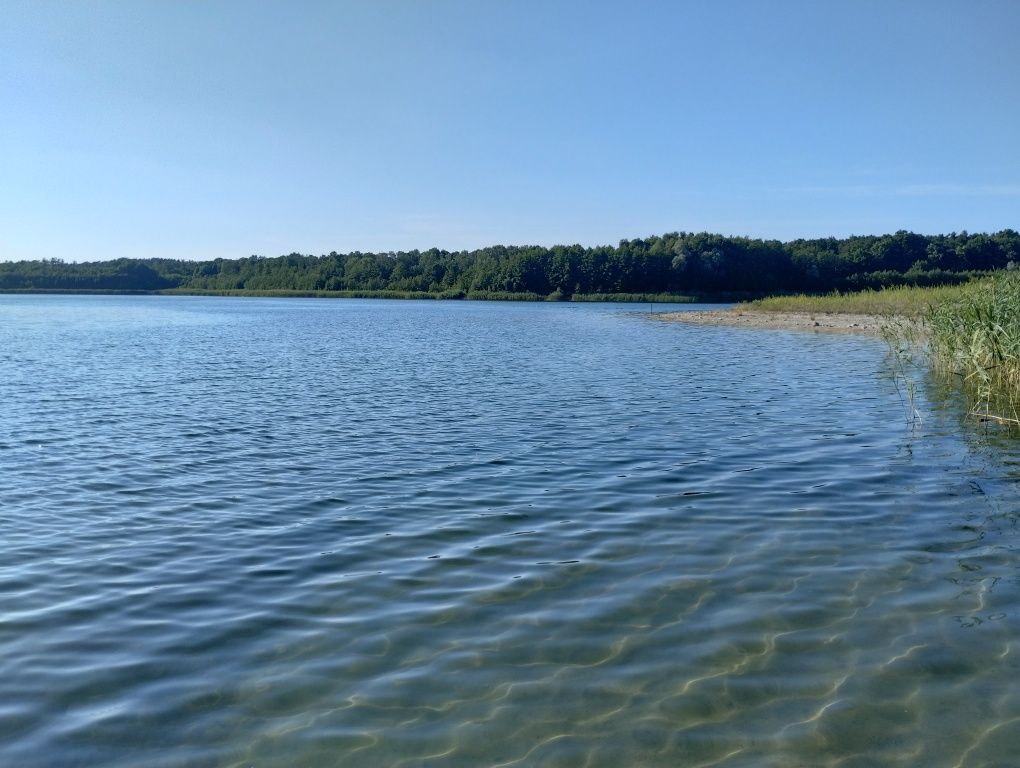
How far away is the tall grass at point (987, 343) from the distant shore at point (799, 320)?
1752cm

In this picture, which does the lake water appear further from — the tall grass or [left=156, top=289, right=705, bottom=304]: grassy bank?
[left=156, top=289, right=705, bottom=304]: grassy bank

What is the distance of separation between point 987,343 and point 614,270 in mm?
109426

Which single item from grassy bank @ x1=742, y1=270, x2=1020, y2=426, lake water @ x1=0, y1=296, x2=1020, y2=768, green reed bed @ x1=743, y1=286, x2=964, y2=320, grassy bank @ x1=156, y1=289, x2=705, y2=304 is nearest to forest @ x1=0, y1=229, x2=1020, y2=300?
grassy bank @ x1=156, y1=289, x2=705, y2=304

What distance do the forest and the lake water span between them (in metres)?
91.0

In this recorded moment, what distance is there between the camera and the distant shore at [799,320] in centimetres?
4369

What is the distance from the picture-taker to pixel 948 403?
17500 millimetres

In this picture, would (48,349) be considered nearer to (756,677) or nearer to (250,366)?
(250,366)

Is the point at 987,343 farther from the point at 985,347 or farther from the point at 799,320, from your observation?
the point at 799,320

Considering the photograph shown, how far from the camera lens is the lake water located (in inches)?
185

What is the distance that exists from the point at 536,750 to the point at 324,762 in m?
1.10

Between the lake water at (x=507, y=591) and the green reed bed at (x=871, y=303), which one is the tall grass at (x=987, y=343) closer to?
the lake water at (x=507, y=591)

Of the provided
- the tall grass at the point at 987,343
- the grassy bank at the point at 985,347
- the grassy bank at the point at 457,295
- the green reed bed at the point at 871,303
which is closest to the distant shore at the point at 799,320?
the green reed bed at the point at 871,303

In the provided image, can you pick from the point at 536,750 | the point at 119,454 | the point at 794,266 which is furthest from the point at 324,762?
the point at 794,266

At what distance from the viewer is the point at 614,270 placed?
125688mm
